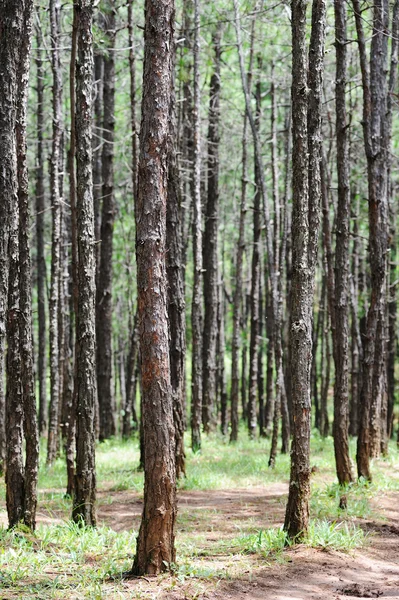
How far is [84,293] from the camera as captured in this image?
7.55 m

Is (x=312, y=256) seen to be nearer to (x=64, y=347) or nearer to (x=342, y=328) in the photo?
(x=342, y=328)

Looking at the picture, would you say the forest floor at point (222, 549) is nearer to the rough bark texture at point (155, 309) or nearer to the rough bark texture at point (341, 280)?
the rough bark texture at point (155, 309)

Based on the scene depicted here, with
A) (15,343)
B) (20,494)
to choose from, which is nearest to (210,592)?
(20,494)

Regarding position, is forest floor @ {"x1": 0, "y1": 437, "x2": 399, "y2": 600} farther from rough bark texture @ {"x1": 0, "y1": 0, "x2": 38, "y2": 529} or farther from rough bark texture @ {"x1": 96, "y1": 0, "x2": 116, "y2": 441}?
rough bark texture @ {"x1": 96, "y1": 0, "x2": 116, "y2": 441}

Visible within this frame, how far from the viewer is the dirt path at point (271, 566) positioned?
5.60m

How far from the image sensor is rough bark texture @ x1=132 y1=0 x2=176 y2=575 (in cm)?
561

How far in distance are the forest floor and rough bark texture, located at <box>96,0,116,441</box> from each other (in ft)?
21.5

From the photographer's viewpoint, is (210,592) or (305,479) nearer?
(210,592)

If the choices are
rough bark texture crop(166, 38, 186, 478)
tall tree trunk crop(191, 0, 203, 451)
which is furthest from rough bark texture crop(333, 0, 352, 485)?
tall tree trunk crop(191, 0, 203, 451)

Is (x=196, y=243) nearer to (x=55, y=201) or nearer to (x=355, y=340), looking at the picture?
(x=55, y=201)

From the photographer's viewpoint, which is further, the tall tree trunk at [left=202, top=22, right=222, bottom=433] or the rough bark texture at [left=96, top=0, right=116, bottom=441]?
the tall tree trunk at [left=202, top=22, right=222, bottom=433]

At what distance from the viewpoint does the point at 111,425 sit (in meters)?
18.7

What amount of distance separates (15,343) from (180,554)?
8.50ft

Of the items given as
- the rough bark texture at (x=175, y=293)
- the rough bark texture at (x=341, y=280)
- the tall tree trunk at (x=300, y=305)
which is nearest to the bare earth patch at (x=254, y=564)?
the tall tree trunk at (x=300, y=305)
